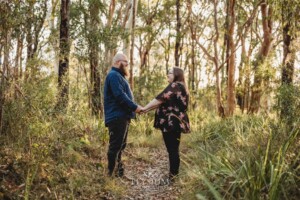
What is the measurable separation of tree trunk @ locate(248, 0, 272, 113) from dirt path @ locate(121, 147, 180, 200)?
26.8 feet

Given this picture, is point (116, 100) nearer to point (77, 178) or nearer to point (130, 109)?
point (130, 109)

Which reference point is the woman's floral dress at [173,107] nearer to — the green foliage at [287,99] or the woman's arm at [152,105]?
the woman's arm at [152,105]

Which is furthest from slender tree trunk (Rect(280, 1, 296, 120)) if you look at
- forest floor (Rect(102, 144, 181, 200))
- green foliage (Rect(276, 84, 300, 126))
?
forest floor (Rect(102, 144, 181, 200))

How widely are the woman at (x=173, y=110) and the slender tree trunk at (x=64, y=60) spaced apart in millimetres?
2006

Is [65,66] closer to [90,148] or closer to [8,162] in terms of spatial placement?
[90,148]

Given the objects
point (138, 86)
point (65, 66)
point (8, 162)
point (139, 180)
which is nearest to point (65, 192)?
point (8, 162)

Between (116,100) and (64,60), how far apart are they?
122 inches

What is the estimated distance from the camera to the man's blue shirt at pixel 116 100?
5492 mm

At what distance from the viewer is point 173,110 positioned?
5738 millimetres

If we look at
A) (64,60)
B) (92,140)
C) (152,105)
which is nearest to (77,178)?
(152,105)

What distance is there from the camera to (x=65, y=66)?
8484 mm

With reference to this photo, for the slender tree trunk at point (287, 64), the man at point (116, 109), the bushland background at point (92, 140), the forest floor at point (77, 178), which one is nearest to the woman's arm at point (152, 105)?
the man at point (116, 109)

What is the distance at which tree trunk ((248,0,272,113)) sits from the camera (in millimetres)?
14578

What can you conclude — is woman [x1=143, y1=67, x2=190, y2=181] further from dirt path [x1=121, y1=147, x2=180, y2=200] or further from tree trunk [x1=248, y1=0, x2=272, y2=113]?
tree trunk [x1=248, y1=0, x2=272, y2=113]
